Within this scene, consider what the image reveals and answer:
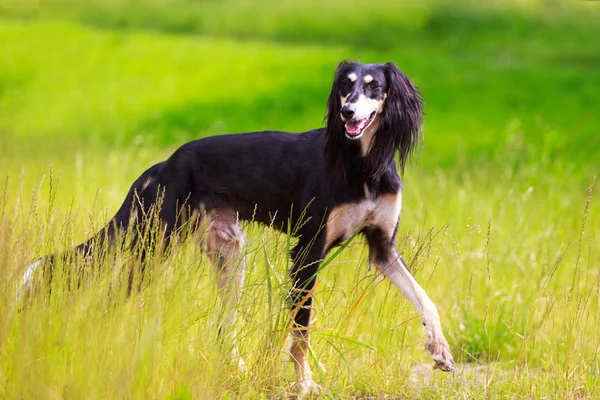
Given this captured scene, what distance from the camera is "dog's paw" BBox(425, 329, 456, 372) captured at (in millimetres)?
4488

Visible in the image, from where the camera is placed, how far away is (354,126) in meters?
4.62

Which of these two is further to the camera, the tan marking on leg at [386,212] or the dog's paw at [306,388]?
the tan marking on leg at [386,212]

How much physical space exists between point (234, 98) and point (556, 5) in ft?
34.5

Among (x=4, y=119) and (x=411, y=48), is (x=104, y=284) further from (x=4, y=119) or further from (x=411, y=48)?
(x=411, y=48)

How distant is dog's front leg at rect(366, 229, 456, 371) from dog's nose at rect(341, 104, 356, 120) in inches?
27.0

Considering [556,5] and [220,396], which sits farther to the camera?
[556,5]

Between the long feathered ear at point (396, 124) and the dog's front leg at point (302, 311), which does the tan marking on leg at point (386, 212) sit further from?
the dog's front leg at point (302, 311)

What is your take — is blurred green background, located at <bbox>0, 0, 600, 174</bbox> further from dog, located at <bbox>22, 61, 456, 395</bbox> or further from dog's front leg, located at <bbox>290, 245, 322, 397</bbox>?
dog's front leg, located at <bbox>290, 245, 322, 397</bbox>

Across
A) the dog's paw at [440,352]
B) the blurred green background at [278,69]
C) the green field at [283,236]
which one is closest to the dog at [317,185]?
the dog's paw at [440,352]

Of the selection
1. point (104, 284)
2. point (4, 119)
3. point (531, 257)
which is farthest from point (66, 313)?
point (4, 119)

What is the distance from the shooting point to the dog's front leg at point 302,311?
14.6 feet

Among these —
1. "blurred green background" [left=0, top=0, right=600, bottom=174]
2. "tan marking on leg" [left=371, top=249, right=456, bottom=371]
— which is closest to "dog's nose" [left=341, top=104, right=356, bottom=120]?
"tan marking on leg" [left=371, top=249, right=456, bottom=371]

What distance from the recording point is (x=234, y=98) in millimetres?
17641

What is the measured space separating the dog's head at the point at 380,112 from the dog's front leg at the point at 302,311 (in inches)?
22.7
